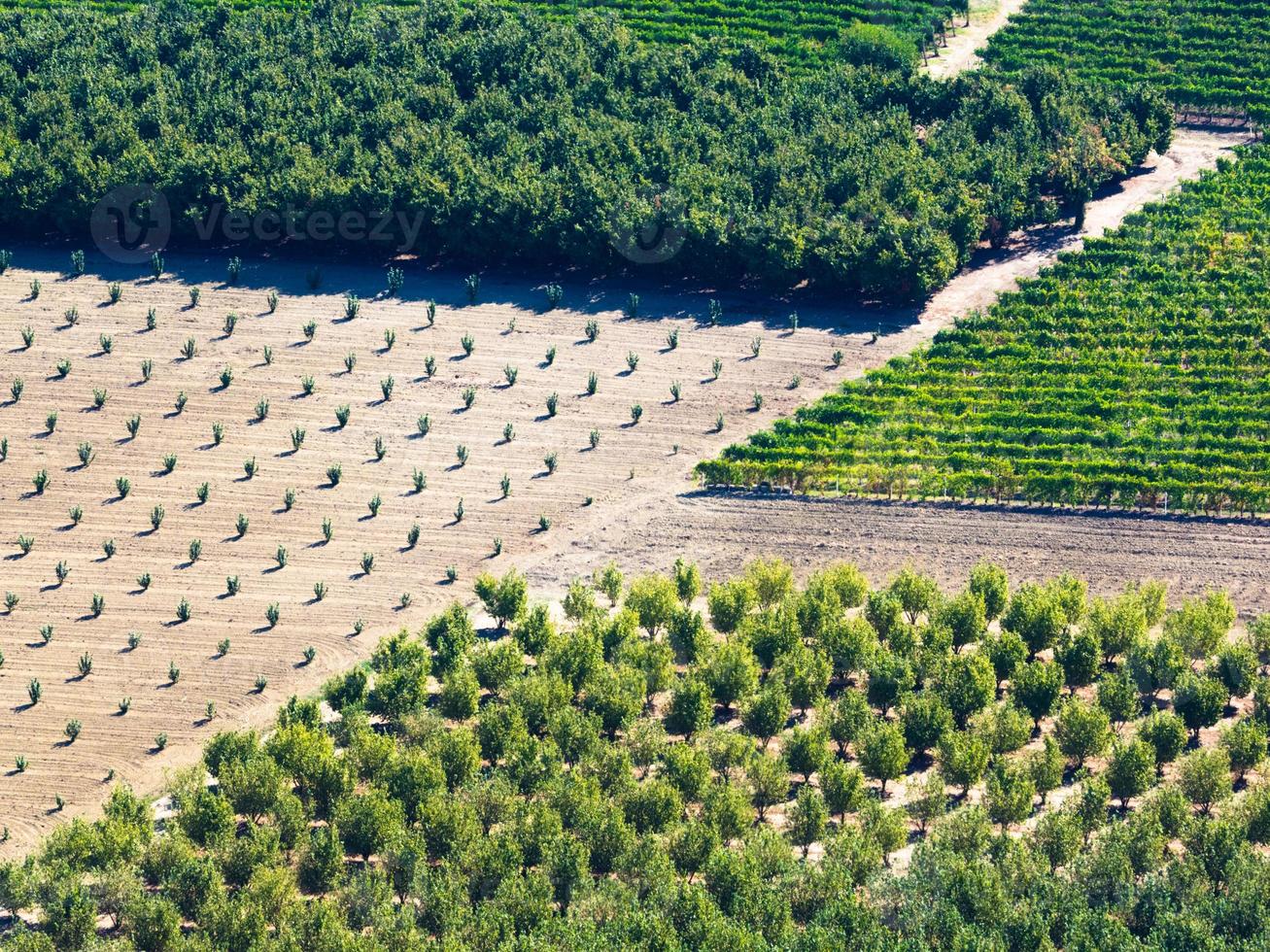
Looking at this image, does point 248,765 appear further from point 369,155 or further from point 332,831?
point 369,155

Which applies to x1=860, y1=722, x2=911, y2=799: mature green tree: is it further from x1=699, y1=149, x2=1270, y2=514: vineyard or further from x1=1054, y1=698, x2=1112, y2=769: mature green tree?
x1=699, y1=149, x2=1270, y2=514: vineyard

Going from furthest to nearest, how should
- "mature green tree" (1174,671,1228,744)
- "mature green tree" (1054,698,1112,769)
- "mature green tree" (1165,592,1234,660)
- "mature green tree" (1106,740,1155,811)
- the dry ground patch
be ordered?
the dry ground patch → "mature green tree" (1165,592,1234,660) → "mature green tree" (1174,671,1228,744) → "mature green tree" (1054,698,1112,769) → "mature green tree" (1106,740,1155,811)

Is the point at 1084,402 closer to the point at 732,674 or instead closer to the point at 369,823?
the point at 732,674

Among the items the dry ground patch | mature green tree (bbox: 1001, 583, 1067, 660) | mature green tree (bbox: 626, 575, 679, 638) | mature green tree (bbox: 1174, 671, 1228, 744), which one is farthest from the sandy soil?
mature green tree (bbox: 1174, 671, 1228, 744)

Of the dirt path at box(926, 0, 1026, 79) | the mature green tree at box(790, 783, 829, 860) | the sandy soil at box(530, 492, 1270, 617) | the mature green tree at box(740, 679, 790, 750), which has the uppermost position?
the dirt path at box(926, 0, 1026, 79)

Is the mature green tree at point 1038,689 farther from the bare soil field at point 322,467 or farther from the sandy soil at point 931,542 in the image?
the bare soil field at point 322,467

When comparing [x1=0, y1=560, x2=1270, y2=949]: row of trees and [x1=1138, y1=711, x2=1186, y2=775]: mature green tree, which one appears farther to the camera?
[x1=1138, y1=711, x2=1186, y2=775]: mature green tree
